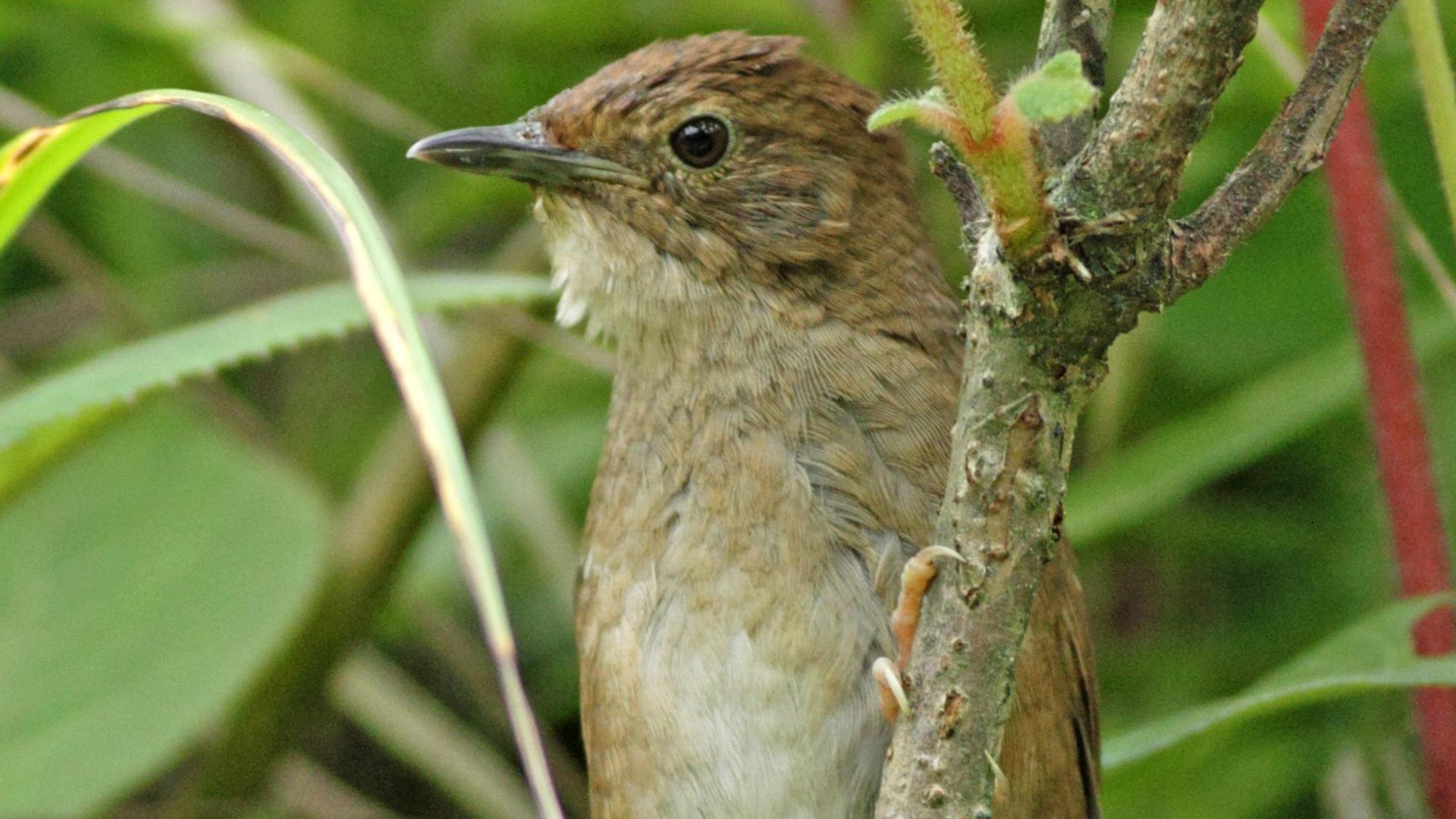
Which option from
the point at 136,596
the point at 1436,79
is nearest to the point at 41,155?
the point at 136,596

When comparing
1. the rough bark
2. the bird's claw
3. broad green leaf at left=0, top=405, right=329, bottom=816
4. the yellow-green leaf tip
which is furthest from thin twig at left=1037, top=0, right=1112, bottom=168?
broad green leaf at left=0, top=405, right=329, bottom=816

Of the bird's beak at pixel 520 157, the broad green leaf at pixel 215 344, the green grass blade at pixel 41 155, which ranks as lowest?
the broad green leaf at pixel 215 344

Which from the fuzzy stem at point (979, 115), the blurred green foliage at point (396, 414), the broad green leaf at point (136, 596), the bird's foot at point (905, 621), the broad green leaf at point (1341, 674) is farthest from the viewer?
the blurred green foliage at point (396, 414)

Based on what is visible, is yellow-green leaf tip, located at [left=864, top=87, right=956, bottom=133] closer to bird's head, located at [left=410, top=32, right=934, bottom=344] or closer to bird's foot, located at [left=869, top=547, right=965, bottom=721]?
bird's foot, located at [left=869, top=547, right=965, bottom=721]

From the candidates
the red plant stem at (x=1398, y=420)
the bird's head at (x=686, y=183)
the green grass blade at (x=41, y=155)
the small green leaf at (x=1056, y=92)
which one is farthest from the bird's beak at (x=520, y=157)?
the small green leaf at (x=1056, y=92)

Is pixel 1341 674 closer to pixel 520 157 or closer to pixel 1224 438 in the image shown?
pixel 1224 438

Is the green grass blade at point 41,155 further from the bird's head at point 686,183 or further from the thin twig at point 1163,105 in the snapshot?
the thin twig at point 1163,105

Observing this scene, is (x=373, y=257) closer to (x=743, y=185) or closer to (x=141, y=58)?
(x=743, y=185)
